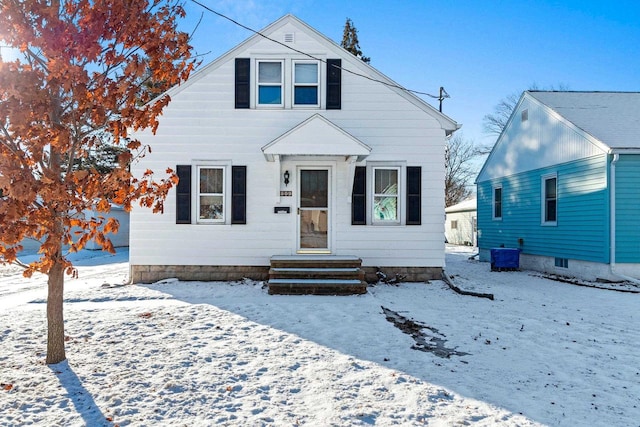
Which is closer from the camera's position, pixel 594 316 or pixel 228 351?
pixel 228 351

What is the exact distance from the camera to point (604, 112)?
39.1 feet

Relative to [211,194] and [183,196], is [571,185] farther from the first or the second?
[183,196]

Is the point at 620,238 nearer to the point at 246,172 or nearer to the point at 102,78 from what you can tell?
the point at 246,172

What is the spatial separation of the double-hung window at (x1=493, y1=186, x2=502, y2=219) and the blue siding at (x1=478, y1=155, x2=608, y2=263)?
0.94 ft

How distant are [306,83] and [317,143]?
1.90 metres

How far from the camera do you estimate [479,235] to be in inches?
636

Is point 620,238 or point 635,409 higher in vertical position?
point 620,238

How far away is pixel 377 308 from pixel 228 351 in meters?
3.01

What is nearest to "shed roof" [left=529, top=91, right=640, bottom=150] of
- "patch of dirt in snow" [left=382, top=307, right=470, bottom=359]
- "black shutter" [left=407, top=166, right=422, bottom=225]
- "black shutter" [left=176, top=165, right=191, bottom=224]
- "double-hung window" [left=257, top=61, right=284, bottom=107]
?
"black shutter" [left=407, top=166, right=422, bottom=225]

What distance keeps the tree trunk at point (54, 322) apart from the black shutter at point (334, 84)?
6.92 meters

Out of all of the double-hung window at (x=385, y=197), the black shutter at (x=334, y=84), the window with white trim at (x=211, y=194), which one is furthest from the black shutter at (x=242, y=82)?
the double-hung window at (x=385, y=197)

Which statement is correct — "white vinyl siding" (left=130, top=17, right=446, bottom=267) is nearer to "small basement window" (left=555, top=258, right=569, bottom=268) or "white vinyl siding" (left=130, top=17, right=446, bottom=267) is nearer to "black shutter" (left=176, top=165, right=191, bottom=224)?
"black shutter" (left=176, top=165, right=191, bottom=224)

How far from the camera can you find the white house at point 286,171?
361 inches

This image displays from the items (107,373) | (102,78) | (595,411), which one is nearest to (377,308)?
(595,411)
